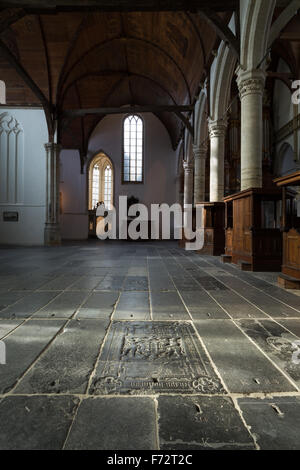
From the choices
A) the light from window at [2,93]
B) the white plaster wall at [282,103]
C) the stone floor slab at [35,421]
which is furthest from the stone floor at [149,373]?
the white plaster wall at [282,103]

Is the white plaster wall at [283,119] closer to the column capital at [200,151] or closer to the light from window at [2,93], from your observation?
the column capital at [200,151]

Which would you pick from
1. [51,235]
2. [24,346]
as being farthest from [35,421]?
[51,235]

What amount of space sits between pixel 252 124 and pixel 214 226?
3551 mm

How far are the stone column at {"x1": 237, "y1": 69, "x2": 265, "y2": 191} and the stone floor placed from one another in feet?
12.4

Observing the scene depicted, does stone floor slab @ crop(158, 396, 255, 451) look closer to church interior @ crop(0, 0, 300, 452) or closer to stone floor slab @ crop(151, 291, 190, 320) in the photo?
church interior @ crop(0, 0, 300, 452)

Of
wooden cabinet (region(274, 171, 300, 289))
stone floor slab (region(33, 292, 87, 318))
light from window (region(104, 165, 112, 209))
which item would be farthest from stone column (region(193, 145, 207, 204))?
light from window (region(104, 165, 112, 209))

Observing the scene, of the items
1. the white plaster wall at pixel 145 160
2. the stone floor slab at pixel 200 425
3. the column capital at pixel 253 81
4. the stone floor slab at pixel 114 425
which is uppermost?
the white plaster wall at pixel 145 160

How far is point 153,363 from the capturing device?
5.46ft

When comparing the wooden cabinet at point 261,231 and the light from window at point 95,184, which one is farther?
the light from window at point 95,184

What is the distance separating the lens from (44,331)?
214 centimetres

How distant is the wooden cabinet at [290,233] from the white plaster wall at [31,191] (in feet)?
37.7

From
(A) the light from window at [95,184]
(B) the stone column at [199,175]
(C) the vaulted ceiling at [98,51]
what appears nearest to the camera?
(C) the vaulted ceiling at [98,51]

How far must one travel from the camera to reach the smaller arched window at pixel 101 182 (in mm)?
22281
